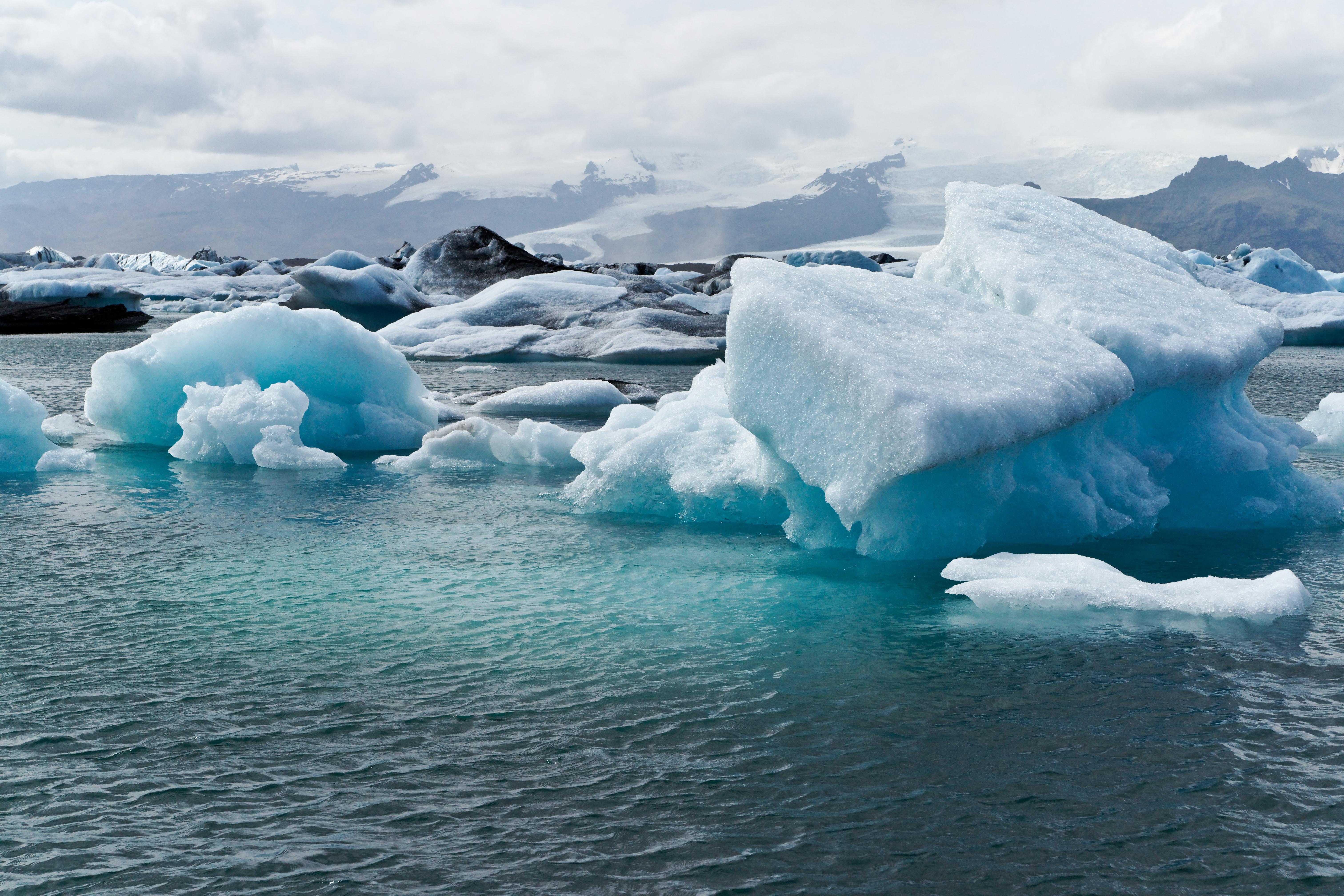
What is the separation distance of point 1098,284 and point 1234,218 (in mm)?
185584

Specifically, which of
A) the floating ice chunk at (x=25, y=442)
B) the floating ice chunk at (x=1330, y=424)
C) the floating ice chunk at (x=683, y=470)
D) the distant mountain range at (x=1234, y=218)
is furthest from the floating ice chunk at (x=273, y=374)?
the distant mountain range at (x=1234, y=218)

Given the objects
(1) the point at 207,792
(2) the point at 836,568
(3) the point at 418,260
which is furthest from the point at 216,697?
(3) the point at 418,260

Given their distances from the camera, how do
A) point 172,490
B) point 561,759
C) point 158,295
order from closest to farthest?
point 561,759, point 172,490, point 158,295

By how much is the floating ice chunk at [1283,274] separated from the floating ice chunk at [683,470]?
27.6 meters

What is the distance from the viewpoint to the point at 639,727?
13.2 feet

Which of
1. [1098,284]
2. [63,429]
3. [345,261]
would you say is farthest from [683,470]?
[345,261]

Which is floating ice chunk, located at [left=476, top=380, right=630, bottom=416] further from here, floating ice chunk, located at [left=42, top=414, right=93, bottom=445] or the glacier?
the glacier

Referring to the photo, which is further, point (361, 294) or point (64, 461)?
point (361, 294)

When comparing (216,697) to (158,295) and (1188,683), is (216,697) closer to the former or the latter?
(1188,683)

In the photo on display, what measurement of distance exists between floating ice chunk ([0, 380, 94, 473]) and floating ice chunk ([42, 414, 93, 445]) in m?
1.80

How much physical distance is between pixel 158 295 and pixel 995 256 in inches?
1810

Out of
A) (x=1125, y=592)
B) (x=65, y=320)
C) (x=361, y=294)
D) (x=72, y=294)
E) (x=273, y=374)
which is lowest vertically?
(x=1125, y=592)

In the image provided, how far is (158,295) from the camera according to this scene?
154 feet

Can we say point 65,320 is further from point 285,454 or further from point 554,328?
point 285,454
